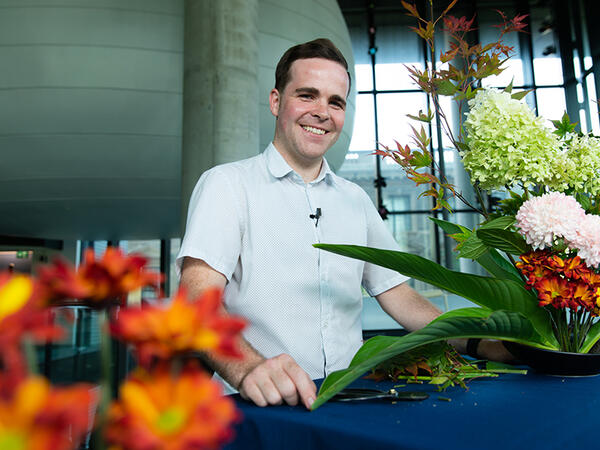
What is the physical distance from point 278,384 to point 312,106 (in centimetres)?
89

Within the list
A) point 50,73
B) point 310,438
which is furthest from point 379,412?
point 50,73

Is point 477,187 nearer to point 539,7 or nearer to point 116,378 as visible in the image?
point 116,378

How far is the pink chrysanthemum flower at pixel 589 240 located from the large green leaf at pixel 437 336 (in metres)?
0.14

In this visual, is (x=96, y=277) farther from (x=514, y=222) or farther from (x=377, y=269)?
(x=377, y=269)

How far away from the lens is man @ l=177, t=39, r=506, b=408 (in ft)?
3.89

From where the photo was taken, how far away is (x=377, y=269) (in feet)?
4.40

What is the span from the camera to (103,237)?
20.1 feet

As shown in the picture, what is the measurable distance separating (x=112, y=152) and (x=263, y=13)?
1.46 metres

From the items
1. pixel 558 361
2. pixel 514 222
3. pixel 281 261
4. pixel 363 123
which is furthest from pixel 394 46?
pixel 558 361

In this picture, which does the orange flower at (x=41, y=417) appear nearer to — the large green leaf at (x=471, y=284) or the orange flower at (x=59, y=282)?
the orange flower at (x=59, y=282)

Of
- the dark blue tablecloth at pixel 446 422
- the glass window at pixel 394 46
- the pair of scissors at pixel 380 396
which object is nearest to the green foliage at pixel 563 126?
the dark blue tablecloth at pixel 446 422

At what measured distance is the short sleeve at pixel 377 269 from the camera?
4.31 feet

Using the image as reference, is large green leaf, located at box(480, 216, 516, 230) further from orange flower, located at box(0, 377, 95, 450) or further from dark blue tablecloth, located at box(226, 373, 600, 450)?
orange flower, located at box(0, 377, 95, 450)

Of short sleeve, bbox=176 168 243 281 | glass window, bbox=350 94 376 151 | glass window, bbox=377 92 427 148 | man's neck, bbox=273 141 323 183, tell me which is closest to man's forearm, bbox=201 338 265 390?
short sleeve, bbox=176 168 243 281
